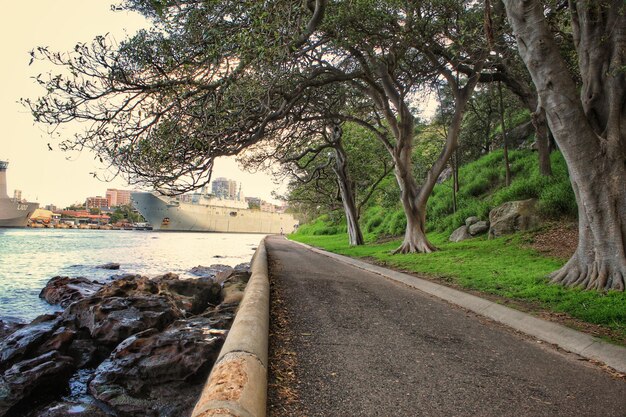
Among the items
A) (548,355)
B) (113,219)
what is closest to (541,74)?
(548,355)

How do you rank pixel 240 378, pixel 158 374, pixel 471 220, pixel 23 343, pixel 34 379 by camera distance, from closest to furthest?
pixel 240 378 → pixel 158 374 → pixel 34 379 → pixel 23 343 → pixel 471 220

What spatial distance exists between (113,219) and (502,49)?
4365 inches

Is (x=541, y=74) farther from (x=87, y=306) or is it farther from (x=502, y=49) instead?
(x=87, y=306)

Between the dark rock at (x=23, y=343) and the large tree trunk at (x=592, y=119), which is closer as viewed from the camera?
the dark rock at (x=23, y=343)

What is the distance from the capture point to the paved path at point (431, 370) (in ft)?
9.58

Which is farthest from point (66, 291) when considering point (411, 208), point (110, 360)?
point (411, 208)

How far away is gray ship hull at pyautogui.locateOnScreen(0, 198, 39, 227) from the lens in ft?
220

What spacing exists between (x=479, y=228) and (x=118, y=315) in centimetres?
1344

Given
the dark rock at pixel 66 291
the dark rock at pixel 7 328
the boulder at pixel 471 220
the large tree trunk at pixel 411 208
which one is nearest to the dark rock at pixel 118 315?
the dark rock at pixel 7 328

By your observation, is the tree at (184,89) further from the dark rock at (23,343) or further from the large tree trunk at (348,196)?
the large tree trunk at (348,196)

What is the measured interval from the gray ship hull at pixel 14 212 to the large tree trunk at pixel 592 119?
78933 millimetres

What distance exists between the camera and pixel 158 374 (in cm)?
424

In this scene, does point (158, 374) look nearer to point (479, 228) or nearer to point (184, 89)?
point (184, 89)

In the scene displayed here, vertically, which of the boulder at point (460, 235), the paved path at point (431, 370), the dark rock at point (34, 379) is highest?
the boulder at point (460, 235)
